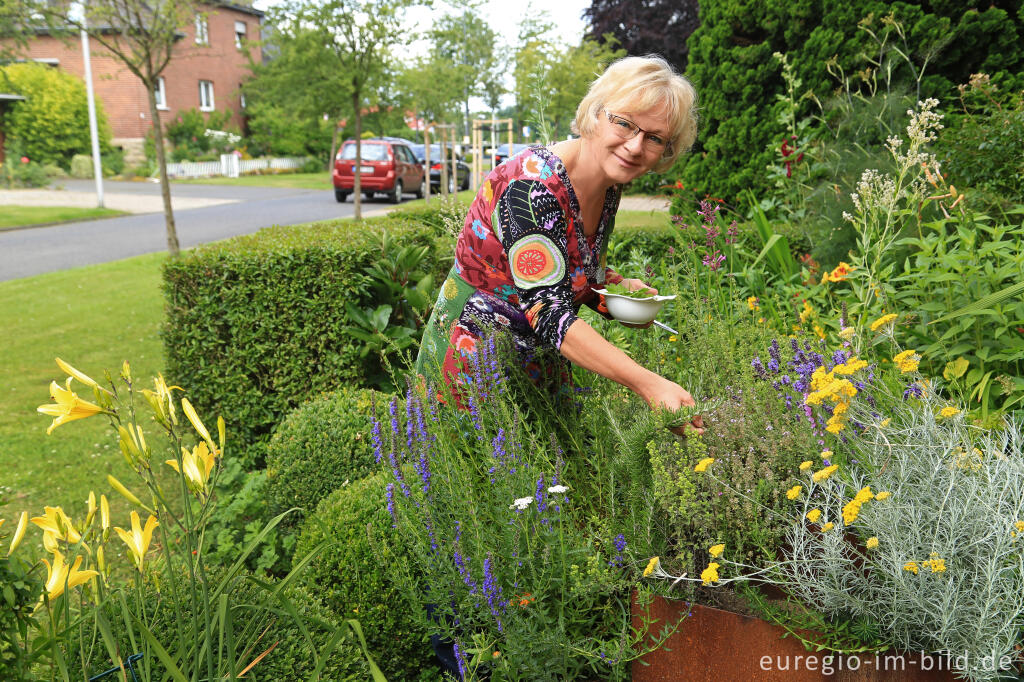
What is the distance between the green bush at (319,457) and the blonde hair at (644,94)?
5.26 feet

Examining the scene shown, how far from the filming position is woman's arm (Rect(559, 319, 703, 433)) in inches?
70.8

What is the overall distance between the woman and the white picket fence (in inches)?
1256

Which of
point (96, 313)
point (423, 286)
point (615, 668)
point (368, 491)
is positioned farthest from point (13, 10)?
point (615, 668)

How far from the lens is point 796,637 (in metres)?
1.59

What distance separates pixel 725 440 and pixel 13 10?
8.96m

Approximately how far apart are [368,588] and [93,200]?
22.7 m

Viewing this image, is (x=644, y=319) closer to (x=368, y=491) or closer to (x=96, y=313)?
(x=368, y=491)

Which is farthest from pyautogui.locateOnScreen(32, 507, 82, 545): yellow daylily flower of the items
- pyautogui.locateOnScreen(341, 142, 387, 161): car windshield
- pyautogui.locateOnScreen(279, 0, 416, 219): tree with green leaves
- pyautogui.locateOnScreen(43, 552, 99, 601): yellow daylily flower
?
pyautogui.locateOnScreen(341, 142, 387, 161): car windshield

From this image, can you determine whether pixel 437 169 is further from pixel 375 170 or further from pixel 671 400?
pixel 671 400

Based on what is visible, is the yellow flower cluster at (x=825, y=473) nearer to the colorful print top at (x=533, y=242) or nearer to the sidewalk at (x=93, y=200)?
the colorful print top at (x=533, y=242)

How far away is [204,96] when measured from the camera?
124ft

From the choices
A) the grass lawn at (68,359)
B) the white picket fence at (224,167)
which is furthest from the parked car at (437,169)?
the grass lawn at (68,359)

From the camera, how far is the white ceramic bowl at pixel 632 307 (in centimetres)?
212

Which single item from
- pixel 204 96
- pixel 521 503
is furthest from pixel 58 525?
pixel 204 96
